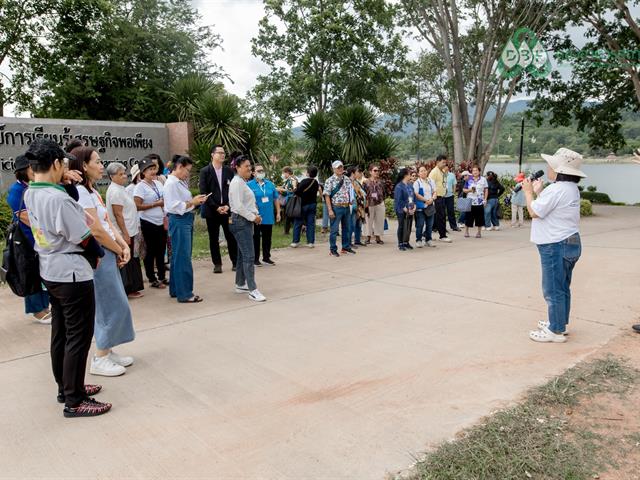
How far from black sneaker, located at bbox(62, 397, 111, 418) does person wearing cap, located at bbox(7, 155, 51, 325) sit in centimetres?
119

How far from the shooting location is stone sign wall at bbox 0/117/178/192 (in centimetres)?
1187

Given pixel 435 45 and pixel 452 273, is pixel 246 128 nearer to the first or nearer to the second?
pixel 435 45

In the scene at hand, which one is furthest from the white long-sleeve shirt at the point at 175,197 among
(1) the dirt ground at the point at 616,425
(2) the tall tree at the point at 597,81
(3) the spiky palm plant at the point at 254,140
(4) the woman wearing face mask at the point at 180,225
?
(2) the tall tree at the point at 597,81

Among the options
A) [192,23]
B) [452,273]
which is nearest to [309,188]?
[452,273]

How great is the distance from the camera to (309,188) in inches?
396

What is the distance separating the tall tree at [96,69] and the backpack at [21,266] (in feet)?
47.2

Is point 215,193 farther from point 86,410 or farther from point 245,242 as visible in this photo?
Answer: point 86,410

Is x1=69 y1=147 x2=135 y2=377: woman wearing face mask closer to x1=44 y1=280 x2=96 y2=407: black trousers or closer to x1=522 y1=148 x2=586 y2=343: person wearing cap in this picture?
x1=44 y1=280 x2=96 y2=407: black trousers

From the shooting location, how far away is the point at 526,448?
9.58 feet

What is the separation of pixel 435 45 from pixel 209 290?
45.5ft

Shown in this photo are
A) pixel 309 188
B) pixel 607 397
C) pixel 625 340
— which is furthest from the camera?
pixel 309 188

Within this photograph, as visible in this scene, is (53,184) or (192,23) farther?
(192,23)

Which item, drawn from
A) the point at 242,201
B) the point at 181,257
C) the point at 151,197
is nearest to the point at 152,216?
the point at 151,197

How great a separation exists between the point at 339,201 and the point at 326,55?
14.6 meters
